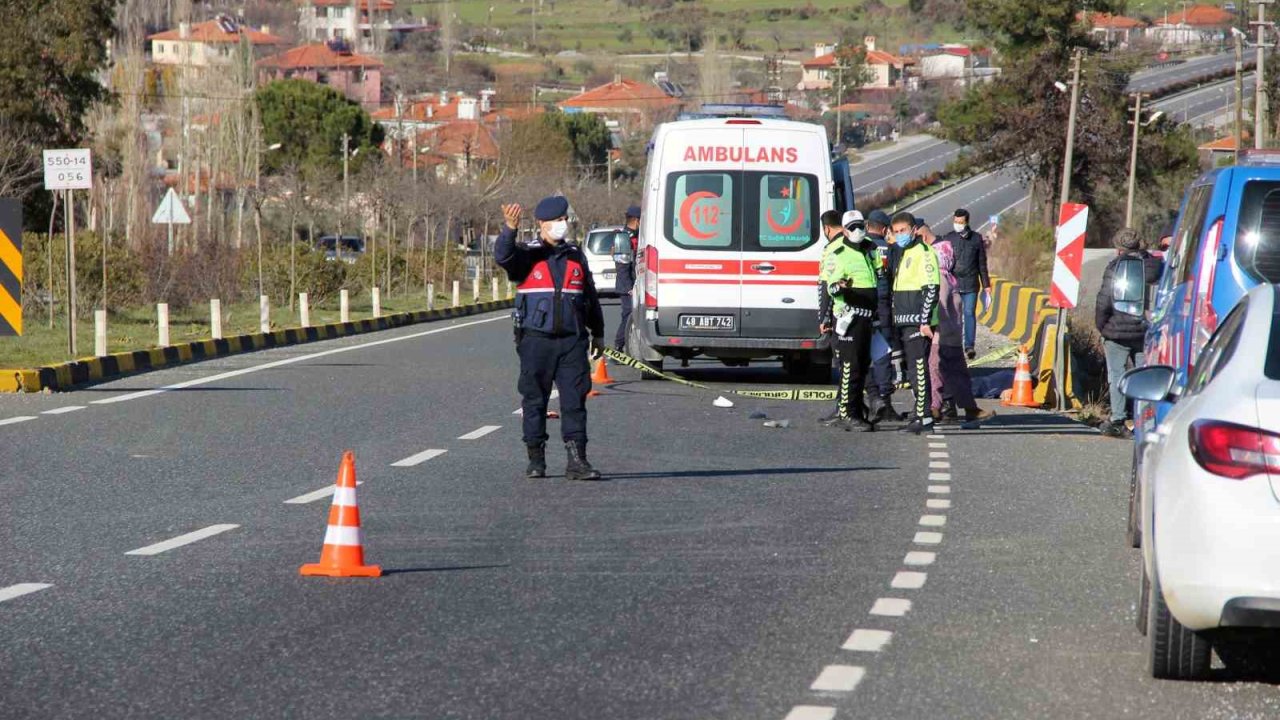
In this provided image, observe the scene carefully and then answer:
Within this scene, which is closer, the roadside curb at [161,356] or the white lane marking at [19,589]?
the white lane marking at [19,589]

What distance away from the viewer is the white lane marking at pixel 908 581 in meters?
8.52

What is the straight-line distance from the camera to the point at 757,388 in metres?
21.0

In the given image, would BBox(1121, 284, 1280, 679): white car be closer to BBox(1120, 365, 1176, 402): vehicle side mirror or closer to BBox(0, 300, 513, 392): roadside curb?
BBox(1120, 365, 1176, 402): vehicle side mirror

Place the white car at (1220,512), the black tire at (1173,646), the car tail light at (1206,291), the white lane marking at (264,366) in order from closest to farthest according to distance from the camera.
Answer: the white car at (1220,512)
the black tire at (1173,646)
the car tail light at (1206,291)
the white lane marking at (264,366)

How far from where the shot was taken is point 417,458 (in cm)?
1384

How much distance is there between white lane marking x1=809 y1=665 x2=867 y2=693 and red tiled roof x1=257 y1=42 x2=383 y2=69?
168 metres

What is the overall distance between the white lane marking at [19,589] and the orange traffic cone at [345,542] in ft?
3.58

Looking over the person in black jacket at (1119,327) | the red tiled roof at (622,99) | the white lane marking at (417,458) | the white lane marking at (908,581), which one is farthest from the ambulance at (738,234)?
the red tiled roof at (622,99)

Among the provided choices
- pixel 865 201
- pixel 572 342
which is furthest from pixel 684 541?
pixel 865 201

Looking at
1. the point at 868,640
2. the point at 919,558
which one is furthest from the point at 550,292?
the point at 868,640

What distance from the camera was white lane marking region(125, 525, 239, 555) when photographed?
369 inches

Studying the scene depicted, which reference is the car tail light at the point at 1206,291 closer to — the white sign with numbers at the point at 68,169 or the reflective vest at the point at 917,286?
the reflective vest at the point at 917,286

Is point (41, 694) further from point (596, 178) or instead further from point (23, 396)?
point (596, 178)

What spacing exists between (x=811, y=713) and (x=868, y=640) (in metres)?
1.26
